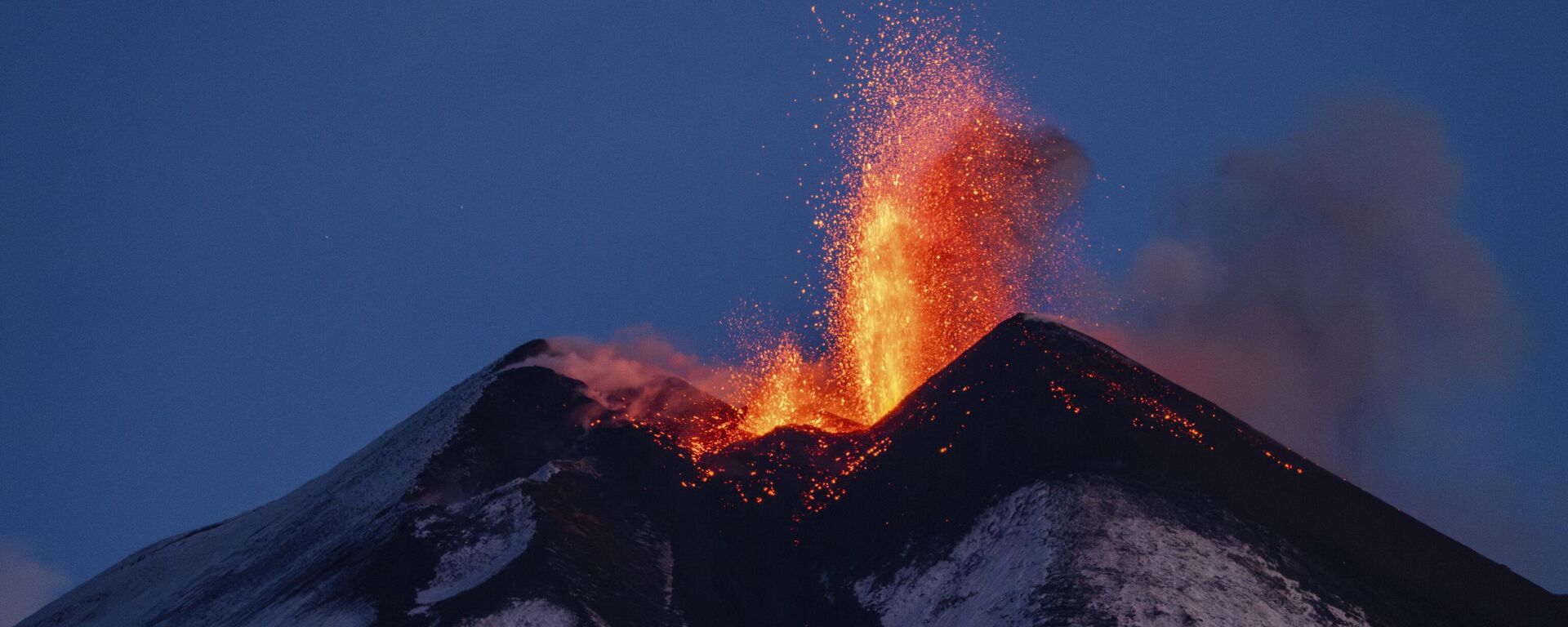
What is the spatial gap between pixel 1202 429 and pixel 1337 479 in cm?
522

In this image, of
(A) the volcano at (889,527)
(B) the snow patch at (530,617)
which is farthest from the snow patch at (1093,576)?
(B) the snow patch at (530,617)

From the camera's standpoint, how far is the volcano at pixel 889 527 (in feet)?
143

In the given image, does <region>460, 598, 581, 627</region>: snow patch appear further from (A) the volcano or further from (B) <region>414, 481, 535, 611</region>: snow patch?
(B) <region>414, 481, 535, 611</region>: snow patch

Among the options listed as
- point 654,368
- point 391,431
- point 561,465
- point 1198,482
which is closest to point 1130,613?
point 1198,482

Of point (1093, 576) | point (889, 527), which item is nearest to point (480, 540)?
point (889, 527)

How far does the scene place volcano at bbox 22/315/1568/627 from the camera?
43594 mm

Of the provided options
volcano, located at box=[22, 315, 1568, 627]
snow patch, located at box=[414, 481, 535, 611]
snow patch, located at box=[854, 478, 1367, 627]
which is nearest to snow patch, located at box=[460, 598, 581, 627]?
volcano, located at box=[22, 315, 1568, 627]

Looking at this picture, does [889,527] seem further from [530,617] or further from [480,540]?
[480,540]

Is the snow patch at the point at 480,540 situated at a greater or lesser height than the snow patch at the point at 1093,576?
greater

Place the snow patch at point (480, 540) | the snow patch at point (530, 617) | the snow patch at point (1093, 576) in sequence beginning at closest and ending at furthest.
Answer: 1. the snow patch at point (1093, 576)
2. the snow patch at point (530, 617)
3. the snow patch at point (480, 540)

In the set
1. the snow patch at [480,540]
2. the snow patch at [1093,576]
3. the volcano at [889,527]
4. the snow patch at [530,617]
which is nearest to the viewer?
the snow patch at [1093,576]

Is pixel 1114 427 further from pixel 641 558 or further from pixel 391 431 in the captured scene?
pixel 391 431

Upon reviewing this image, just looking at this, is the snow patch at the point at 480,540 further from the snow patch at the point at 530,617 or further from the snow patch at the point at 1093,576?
the snow patch at the point at 1093,576

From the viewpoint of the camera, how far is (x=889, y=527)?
164 ft
